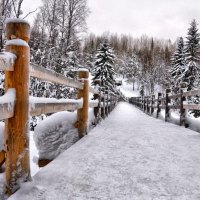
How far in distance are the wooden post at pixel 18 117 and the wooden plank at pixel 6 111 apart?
0.07m

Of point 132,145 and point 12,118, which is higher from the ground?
point 12,118

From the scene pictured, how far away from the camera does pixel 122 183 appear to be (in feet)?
6.39

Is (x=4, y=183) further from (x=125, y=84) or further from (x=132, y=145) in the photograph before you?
(x=125, y=84)

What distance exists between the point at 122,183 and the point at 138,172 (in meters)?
0.31

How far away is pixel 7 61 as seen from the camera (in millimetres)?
1708

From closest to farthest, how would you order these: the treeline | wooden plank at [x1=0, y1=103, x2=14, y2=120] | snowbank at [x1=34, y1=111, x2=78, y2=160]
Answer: wooden plank at [x1=0, y1=103, x2=14, y2=120] < snowbank at [x1=34, y1=111, x2=78, y2=160] < the treeline

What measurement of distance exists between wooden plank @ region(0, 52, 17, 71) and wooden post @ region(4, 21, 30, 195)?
5cm

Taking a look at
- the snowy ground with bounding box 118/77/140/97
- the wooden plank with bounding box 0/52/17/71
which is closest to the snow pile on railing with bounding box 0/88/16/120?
the wooden plank with bounding box 0/52/17/71

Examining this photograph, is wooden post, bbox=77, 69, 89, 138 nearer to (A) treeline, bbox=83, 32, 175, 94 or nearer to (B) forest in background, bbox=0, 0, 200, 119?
(B) forest in background, bbox=0, 0, 200, 119

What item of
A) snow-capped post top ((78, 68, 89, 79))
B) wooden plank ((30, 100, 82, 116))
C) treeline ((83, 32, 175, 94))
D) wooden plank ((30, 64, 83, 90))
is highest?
treeline ((83, 32, 175, 94))

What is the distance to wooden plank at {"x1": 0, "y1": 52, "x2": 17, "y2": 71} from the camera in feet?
5.41

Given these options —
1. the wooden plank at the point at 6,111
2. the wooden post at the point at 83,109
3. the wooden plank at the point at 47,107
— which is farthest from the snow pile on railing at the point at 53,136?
the wooden plank at the point at 6,111

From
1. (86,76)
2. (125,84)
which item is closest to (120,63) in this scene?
(125,84)

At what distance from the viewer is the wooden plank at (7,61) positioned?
165 centimetres
